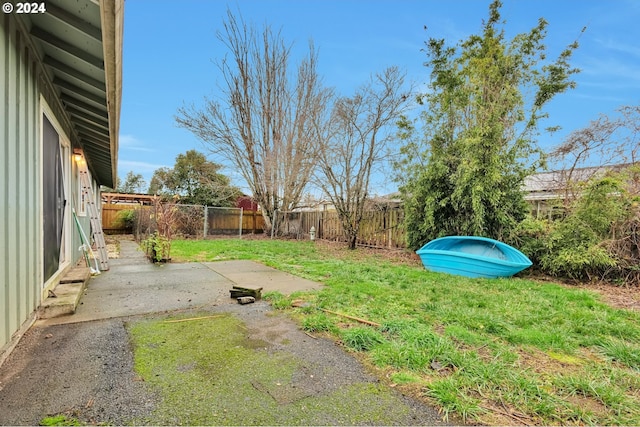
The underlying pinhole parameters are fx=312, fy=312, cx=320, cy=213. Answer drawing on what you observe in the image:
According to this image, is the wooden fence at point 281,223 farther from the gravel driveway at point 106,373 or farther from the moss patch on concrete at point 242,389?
the moss patch on concrete at point 242,389

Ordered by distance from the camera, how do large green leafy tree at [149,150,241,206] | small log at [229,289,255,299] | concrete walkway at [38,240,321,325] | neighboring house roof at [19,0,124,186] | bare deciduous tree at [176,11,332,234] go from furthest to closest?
large green leafy tree at [149,150,241,206] < bare deciduous tree at [176,11,332,234] < small log at [229,289,255,299] < concrete walkway at [38,240,321,325] < neighboring house roof at [19,0,124,186]

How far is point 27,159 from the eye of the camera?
2826 mm

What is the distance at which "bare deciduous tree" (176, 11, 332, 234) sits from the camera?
50.0 ft

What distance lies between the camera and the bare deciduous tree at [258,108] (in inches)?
599

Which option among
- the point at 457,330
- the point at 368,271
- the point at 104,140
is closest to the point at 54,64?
the point at 104,140

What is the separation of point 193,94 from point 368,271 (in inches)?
504

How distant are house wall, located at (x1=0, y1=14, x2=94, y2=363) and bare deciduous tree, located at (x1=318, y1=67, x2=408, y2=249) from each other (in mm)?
7818

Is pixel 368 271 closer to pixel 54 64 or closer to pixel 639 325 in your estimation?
pixel 639 325

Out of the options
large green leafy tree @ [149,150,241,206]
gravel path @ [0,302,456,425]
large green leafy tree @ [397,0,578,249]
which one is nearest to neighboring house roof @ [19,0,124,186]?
gravel path @ [0,302,456,425]

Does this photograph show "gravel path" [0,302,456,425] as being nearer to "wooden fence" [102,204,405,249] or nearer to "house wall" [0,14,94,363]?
"house wall" [0,14,94,363]

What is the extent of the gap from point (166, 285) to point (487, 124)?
22.7ft

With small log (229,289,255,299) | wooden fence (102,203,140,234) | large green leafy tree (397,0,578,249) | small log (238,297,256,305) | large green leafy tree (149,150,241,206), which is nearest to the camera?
small log (238,297,256,305)

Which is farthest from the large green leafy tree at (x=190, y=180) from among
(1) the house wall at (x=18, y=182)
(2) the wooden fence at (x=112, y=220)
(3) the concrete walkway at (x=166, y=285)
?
(1) the house wall at (x=18, y=182)

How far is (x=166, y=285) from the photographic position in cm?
490
